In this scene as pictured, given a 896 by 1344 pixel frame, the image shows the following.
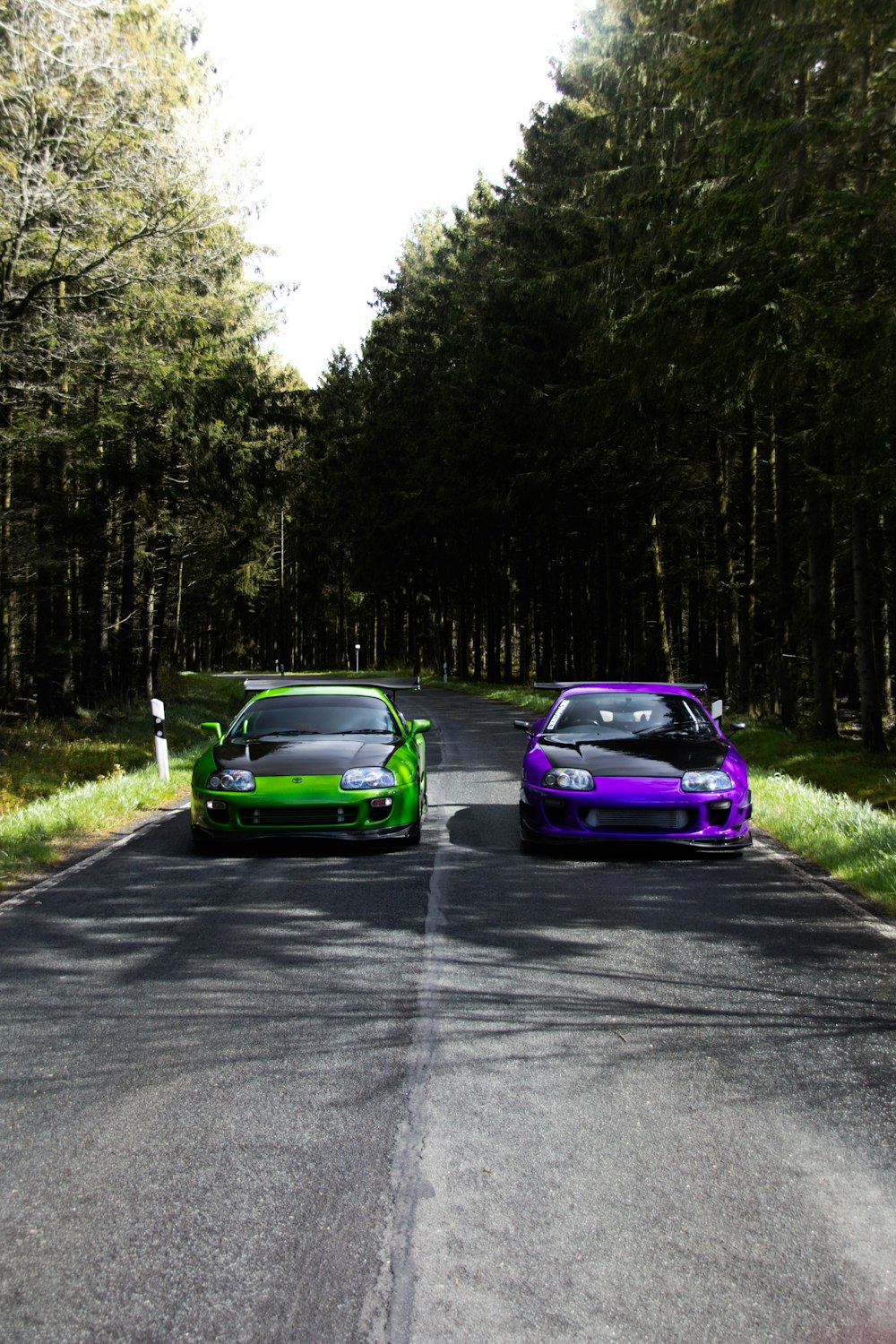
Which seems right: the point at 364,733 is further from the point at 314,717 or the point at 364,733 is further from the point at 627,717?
the point at 627,717

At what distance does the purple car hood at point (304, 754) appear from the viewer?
383 inches

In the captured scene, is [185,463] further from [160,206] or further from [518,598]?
[518,598]

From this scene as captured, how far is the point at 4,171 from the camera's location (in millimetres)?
14742

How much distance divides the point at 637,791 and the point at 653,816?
242mm

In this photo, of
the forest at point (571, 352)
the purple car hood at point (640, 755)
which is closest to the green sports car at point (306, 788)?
the purple car hood at point (640, 755)

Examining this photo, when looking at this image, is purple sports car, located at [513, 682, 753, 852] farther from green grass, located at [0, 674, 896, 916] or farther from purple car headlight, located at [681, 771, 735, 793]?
green grass, located at [0, 674, 896, 916]

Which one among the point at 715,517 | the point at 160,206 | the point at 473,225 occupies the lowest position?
the point at 715,517

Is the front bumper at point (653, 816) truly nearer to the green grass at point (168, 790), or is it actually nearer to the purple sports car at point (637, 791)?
the purple sports car at point (637, 791)

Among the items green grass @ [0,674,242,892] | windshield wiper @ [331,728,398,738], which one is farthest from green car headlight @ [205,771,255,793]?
green grass @ [0,674,242,892]

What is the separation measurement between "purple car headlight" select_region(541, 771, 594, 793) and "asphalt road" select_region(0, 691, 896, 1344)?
219 cm

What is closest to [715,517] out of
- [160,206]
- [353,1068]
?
[160,206]

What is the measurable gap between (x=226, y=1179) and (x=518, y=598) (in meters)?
43.9

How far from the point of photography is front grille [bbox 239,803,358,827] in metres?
9.45

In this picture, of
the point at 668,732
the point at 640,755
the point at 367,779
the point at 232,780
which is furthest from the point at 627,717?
the point at 232,780
